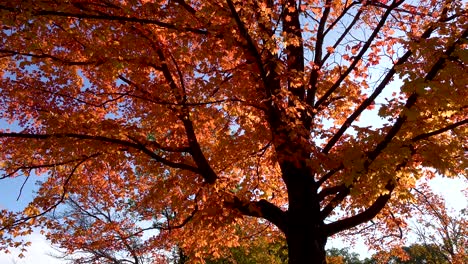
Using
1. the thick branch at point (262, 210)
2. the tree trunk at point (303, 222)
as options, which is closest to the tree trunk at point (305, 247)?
the tree trunk at point (303, 222)

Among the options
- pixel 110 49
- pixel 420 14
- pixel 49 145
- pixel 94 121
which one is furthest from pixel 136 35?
pixel 420 14

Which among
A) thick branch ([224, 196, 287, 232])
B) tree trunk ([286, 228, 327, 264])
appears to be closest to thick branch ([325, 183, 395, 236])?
tree trunk ([286, 228, 327, 264])

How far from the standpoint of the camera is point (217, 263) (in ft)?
94.0

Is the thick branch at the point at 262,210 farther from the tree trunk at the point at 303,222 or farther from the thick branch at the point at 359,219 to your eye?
the thick branch at the point at 359,219

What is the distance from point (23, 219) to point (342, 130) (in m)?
6.47

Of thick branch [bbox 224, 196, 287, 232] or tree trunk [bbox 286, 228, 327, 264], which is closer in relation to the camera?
tree trunk [bbox 286, 228, 327, 264]

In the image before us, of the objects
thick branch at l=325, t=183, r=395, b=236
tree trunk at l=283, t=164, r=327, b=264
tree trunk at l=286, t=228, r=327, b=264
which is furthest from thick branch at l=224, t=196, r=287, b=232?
thick branch at l=325, t=183, r=395, b=236

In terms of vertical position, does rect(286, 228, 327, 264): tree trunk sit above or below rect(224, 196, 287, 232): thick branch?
below

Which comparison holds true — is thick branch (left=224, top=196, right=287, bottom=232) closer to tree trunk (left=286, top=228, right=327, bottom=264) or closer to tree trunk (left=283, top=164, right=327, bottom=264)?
tree trunk (left=283, top=164, right=327, bottom=264)

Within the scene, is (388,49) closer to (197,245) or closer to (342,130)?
(342,130)

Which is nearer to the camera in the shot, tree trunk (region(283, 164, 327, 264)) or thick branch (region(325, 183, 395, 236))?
tree trunk (region(283, 164, 327, 264))

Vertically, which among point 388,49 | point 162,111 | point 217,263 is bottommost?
point 162,111

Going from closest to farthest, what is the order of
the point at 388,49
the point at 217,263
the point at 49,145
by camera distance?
the point at 49,145 → the point at 388,49 → the point at 217,263

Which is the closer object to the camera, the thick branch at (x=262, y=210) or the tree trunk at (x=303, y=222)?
the tree trunk at (x=303, y=222)
